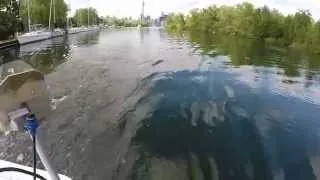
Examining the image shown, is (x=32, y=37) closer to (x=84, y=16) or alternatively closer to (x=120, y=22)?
(x=84, y=16)

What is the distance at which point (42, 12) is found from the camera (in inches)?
2076

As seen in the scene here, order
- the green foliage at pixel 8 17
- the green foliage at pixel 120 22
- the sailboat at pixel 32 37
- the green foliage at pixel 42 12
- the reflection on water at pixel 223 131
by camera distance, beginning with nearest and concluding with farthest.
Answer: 1. the reflection on water at pixel 223 131
2. the sailboat at pixel 32 37
3. the green foliage at pixel 8 17
4. the green foliage at pixel 42 12
5. the green foliage at pixel 120 22

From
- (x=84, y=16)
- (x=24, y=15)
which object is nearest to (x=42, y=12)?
(x=24, y=15)

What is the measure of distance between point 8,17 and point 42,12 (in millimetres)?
16334

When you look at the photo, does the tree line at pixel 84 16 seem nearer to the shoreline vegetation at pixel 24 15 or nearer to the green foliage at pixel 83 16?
the green foliage at pixel 83 16

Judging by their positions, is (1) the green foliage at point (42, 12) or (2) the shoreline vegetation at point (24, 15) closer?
(2) the shoreline vegetation at point (24, 15)

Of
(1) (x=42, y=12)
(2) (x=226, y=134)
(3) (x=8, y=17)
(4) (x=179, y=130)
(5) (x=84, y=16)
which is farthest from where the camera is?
(5) (x=84, y=16)

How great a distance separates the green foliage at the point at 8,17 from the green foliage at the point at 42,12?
264cm

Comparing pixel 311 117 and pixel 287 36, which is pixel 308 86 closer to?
pixel 311 117

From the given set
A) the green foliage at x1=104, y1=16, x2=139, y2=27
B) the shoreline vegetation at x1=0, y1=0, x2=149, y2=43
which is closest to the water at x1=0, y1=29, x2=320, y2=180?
the shoreline vegetation at x1=0, y1=0, x2=149, y2=43

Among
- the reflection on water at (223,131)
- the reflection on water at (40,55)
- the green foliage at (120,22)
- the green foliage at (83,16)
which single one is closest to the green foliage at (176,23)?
the green foliage at (83,16)

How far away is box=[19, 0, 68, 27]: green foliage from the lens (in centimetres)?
4516

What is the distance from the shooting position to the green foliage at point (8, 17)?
35.2 m

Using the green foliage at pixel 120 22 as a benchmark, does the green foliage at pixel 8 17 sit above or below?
above
